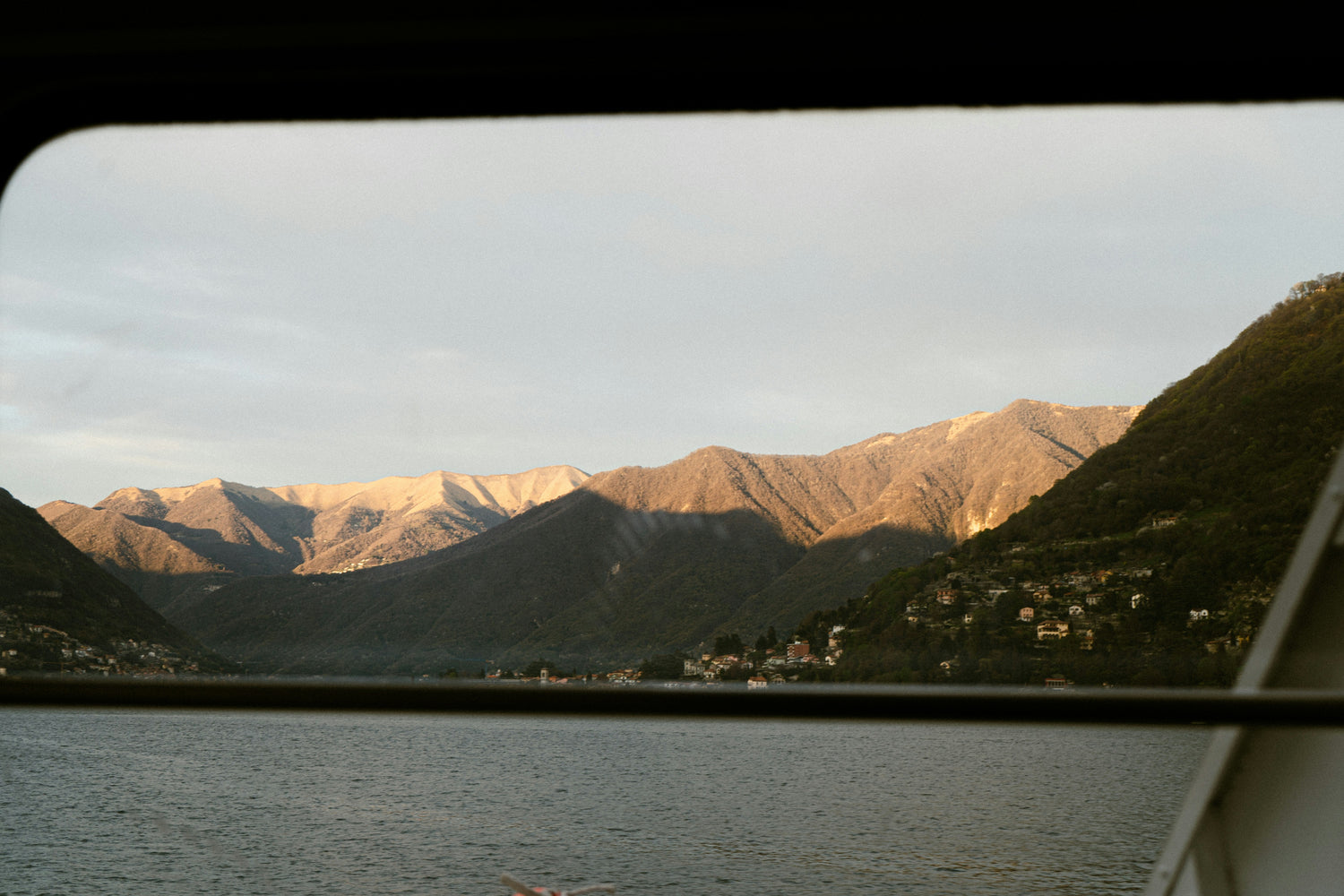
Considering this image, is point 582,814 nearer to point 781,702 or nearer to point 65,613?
point 65,613

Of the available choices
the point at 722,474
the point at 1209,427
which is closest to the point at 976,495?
the point at 1209,427

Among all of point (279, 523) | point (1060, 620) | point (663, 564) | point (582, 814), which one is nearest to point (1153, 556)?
point (1060, 620)

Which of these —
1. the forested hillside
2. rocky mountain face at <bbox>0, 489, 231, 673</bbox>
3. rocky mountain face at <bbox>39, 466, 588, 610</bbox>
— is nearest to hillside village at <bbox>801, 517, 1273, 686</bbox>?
the forested hillside

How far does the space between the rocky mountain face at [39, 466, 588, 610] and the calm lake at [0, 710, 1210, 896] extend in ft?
76.2

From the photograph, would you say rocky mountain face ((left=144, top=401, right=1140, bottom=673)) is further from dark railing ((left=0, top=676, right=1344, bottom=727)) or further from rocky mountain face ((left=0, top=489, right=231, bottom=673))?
dark railing ((left=0, top=676, right=1344, bottom=727))

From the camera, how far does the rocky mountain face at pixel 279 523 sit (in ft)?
273

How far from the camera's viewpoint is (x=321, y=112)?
1.12 metres

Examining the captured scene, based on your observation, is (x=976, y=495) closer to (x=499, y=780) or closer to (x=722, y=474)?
(x=722, y=474)

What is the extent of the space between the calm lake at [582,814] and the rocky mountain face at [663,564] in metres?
10.7

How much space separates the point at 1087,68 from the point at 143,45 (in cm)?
107

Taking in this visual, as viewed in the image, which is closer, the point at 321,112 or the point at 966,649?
the point at 321,112

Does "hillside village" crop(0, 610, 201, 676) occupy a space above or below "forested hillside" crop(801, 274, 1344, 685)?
below

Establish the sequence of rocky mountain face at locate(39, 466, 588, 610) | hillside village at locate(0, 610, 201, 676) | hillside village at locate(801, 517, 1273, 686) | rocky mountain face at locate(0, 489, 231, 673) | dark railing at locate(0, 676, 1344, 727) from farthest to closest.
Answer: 1. rocky mountain face at locate(39, 466, 588, 610)
2. hillside village at locate(801, 517, 1273, 686)
3. rocky mountain face at locate(0, 489, 231, 673)
4. hillside village at locate(0, 610, 201, 676)
5. dark railing at locate(0, 676, 1344, 727)

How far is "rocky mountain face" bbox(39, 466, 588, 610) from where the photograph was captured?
83.2 m
